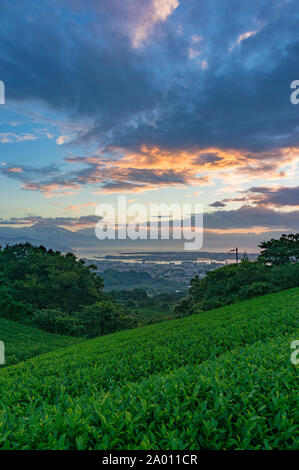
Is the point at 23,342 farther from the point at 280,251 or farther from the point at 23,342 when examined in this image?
the point at 280,251

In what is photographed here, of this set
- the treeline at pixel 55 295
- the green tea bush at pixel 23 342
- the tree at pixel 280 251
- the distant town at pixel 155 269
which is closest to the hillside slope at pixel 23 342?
the green tea bush at pixel 23 342

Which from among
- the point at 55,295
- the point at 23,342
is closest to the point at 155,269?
the point at 55,295

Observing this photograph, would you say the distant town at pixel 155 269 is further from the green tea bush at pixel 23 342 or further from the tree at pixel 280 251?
the green tea bush at pixel 23 342

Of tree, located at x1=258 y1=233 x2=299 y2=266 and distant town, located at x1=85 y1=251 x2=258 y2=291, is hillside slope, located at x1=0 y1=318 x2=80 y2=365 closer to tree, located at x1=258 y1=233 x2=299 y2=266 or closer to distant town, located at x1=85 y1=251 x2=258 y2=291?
tree, located at x1=258 y1=233 x2=299 y2=266

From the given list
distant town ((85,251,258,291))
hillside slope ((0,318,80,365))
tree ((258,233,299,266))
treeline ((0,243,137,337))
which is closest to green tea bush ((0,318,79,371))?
hillside slope ((0,318,80,365))

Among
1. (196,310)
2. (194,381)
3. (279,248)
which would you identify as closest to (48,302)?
(196,310)
